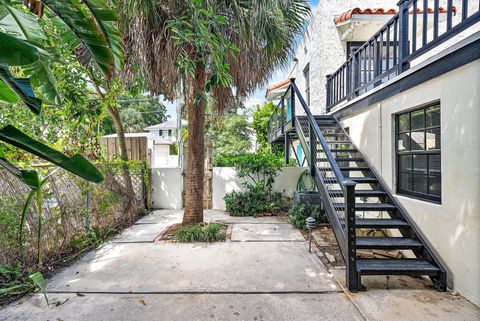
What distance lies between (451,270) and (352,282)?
3.89 ft

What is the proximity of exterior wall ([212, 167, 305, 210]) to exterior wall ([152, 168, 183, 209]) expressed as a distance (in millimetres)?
1044

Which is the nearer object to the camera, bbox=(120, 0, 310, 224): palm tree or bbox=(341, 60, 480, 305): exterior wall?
bbox=(341, 60, 480, 305): exterior wall

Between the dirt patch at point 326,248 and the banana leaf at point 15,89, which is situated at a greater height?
the banana leaf at point 15,89

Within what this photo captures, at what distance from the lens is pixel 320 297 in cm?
277

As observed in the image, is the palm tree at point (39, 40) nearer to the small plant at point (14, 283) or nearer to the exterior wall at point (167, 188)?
the small plant at point (14, 283)

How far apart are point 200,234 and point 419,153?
12.6 feet

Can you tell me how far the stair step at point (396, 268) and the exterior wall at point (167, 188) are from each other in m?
5.40

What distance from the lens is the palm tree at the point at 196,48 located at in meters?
3.94

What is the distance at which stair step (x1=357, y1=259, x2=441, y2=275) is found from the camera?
2928 mm

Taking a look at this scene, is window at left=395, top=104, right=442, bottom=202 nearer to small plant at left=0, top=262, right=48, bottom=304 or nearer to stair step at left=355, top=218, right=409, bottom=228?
stair step at left=355, top=218, right=409, bottom=228

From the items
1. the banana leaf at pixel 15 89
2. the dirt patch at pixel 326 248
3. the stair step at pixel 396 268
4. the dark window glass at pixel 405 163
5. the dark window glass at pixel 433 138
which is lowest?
the dirt patch at pixel 326 248

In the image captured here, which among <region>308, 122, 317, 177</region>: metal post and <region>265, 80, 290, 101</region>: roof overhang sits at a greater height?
<region>265, 80, 290, 101</region>: roof overhang

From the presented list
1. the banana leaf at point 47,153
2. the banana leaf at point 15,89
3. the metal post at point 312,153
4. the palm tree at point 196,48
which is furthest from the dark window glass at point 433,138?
the banana leaf at point 15,89

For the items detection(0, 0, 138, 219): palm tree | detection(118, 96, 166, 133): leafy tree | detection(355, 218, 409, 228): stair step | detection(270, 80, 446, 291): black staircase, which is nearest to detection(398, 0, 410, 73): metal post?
detection(270, 80, 446, 291): black staircase
